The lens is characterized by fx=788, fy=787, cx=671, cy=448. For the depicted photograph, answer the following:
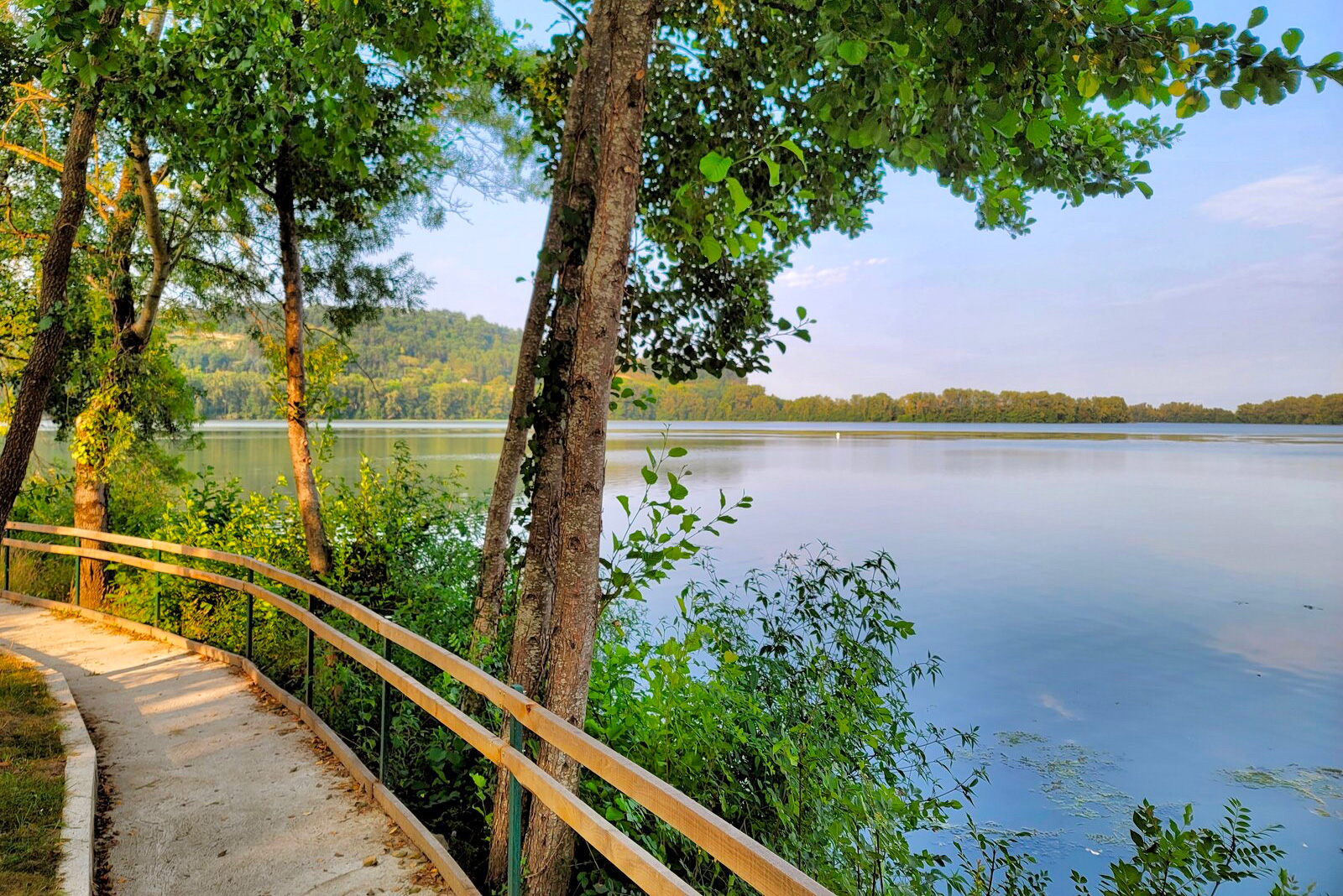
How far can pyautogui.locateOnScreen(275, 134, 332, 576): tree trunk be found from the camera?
752 centimetres

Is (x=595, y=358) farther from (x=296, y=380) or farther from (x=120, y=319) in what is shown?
(x=120, y=319)

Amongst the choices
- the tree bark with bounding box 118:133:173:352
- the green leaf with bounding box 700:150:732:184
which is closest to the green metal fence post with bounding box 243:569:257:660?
the tree bark with bounding box 118:133:173:352

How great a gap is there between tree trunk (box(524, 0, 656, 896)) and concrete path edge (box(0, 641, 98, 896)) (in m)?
1.67

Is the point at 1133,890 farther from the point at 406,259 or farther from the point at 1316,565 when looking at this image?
the point at 1316,565

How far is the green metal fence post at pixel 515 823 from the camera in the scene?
9.07ft

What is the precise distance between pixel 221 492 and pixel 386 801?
6528mm

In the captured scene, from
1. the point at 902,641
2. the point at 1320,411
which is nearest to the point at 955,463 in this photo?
the point at 1320,411

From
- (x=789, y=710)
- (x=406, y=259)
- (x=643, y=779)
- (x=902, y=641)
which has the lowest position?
(x=902, y=641)

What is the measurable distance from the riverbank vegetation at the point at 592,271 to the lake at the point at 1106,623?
2022mm

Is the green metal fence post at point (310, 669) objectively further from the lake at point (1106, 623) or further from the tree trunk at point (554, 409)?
the lake at point (1106, 623)

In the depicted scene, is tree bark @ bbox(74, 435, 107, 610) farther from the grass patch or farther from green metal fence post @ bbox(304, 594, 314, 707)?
green metal fence post @ bbox(304, 594, 314, 707)

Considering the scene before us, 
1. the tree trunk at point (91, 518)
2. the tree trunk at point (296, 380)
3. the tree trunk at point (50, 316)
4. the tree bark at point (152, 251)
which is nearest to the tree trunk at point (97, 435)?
the tree trunk at point (91, 518)

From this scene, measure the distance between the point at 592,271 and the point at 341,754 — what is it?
307cm

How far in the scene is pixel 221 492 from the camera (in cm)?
892
